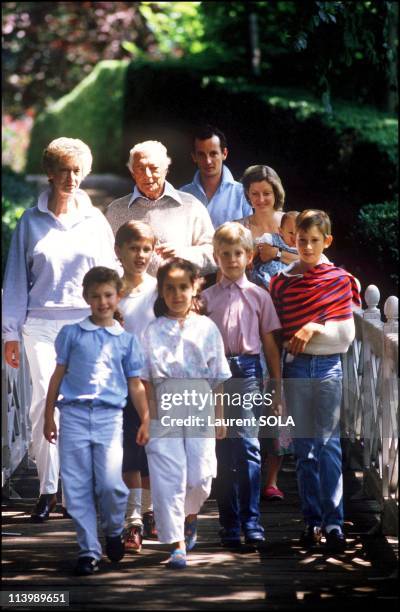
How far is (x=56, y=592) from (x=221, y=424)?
111 centimetres

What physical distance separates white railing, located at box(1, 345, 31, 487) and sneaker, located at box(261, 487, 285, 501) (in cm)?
140

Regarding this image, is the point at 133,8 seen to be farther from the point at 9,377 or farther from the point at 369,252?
the point at 9,377

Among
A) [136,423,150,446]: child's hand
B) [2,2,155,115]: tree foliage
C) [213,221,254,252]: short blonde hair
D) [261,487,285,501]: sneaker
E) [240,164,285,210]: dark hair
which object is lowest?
[261,487,285,501]: sneaker

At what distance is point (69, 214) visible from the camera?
19.4 feet

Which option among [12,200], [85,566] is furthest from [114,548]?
[12,200]

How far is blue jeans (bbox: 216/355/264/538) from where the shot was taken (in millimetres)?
5504

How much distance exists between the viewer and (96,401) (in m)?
5.14

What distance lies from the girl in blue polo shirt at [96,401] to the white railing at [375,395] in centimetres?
121

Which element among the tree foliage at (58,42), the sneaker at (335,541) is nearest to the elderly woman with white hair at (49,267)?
the sneaker at (335,541)

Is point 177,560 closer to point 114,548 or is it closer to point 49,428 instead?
point 114,548

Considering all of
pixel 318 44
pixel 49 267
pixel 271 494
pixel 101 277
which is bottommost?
pixel 271 494

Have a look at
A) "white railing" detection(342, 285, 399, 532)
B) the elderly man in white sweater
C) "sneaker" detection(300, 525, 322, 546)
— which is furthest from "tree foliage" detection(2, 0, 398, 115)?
"sneaker" detection(300, 525, 322, 546)

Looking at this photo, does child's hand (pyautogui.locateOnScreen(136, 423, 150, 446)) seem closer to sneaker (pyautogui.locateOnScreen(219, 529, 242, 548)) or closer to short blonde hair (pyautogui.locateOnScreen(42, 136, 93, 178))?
sneaker (pyautogui.locateOnScreen(219, 529, 242, 548))

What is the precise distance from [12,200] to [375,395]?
11.8 m
